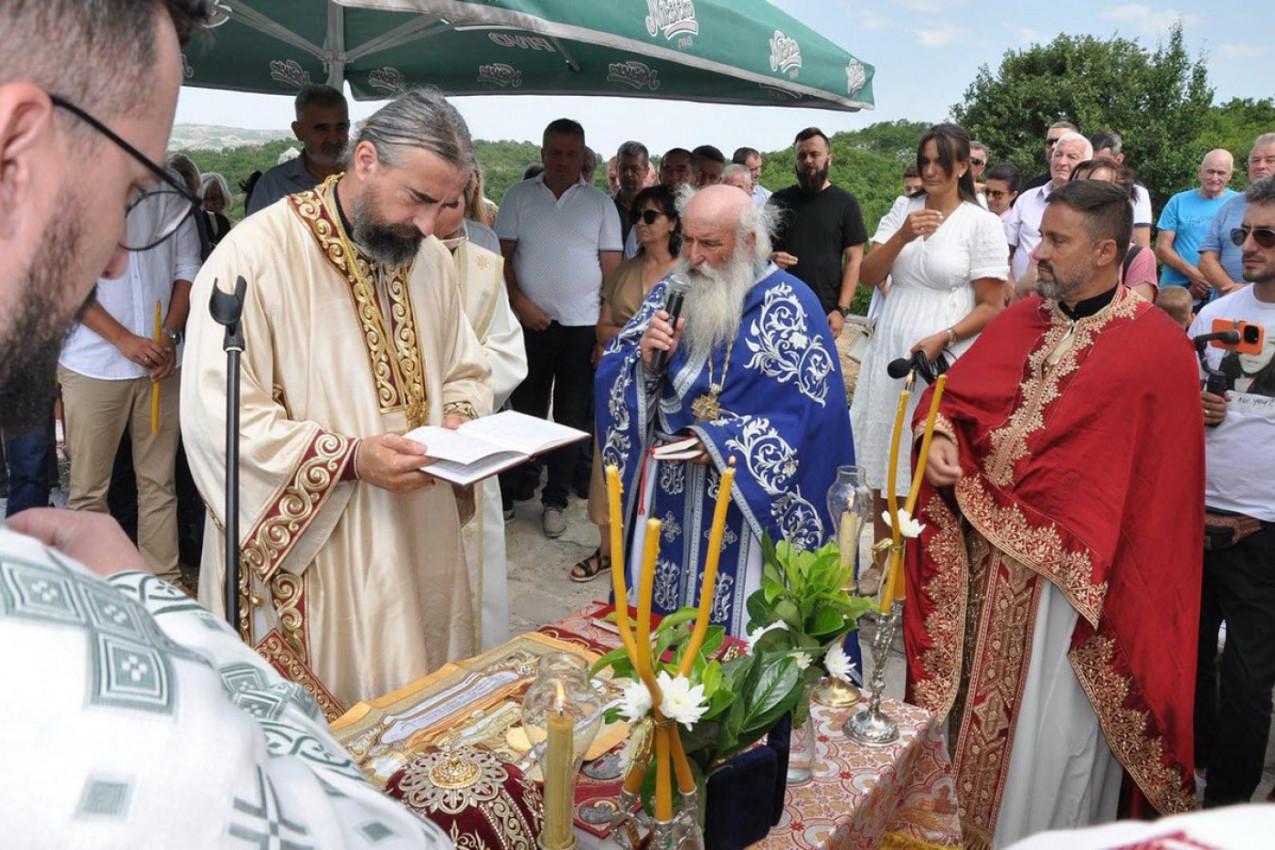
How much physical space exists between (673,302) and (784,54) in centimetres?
274

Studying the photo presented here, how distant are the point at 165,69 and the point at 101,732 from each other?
62cm

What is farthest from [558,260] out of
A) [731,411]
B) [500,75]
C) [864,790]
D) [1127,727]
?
[864,790]

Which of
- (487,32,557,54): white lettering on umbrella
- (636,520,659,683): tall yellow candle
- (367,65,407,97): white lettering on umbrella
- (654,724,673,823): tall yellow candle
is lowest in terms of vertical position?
(654,724,673,823): tall yellow candle

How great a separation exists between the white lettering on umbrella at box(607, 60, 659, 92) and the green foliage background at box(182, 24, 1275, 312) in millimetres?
15229

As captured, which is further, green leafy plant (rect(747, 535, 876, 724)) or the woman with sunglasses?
the woman with sunglasses

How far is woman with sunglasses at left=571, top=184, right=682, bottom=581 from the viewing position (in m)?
5.32

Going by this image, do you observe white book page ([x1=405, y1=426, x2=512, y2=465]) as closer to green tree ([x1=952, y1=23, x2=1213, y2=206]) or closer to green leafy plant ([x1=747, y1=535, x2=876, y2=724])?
green leafy plant ([x1=747, y1=535, x2=876, y2=724])

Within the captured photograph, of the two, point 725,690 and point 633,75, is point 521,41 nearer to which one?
point 633,75

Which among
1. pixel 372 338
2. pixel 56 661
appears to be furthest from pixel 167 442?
pixel 56 661

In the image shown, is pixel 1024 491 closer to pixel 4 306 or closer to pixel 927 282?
pixel 927 282

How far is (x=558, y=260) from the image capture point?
19.9 feet

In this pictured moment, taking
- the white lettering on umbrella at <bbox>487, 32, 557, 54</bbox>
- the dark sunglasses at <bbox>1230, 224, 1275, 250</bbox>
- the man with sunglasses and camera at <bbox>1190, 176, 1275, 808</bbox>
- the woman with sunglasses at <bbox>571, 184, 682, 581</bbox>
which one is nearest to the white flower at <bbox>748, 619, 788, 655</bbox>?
the man with sunglasses and camera at <bbox>1190, 176, 1275, 808</bbox>

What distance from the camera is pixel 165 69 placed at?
0.94m

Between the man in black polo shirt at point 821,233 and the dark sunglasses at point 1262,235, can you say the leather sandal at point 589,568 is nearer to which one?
the man in black polo shirt at point 821,233
